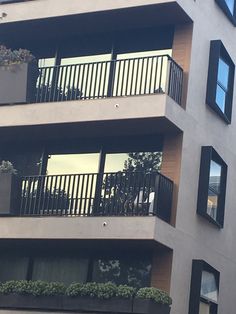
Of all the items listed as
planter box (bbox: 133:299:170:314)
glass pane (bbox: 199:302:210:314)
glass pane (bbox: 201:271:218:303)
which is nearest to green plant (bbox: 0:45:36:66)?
planter box (bbox: 133:299:170:314)

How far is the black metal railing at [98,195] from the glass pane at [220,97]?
3606mm

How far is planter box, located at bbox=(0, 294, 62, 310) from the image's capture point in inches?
653

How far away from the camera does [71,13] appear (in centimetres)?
1872

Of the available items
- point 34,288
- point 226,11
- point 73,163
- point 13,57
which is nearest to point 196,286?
point 34,288

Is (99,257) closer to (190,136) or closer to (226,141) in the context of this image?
(190,136)

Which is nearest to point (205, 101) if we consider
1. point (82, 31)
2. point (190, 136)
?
point (190, 136)

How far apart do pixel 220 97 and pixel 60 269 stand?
5.89 m

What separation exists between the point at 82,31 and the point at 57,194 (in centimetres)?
439

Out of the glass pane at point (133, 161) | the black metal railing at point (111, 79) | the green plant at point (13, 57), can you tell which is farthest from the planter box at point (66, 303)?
the green plant at point (13, 57)

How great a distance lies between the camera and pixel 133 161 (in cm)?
1817

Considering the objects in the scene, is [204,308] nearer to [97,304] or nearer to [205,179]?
[205,179]

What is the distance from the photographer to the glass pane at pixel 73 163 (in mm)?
18609

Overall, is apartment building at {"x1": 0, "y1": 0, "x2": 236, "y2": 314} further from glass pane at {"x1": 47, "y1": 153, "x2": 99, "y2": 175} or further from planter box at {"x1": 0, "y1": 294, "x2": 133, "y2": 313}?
planter box at {"x1": 0, "y1": 294, "x2": 133, "y2": 313}

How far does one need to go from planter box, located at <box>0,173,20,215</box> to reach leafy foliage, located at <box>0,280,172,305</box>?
1.65 metres
